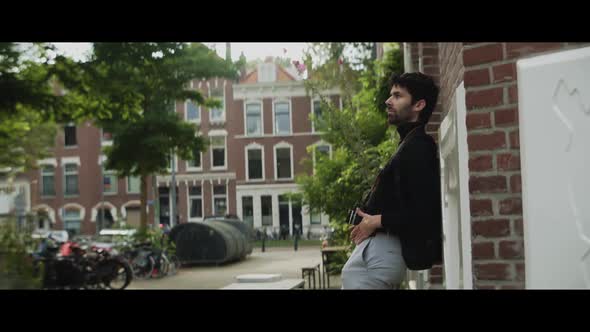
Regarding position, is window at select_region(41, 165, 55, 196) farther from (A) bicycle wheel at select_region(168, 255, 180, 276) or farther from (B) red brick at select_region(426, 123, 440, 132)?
(B) red brick at select_region(426, 123, 440, 132)

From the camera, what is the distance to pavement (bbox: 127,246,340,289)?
1382 cm

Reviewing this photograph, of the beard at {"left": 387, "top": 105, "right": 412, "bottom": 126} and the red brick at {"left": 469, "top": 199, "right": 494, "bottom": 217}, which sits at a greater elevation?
the beard at {"left": 387, "top": 105, "right": 412, "bottom": 126}

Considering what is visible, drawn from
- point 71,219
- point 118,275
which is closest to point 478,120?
point 118,275

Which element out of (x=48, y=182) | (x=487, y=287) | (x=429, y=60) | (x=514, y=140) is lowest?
(x=487, y=287)

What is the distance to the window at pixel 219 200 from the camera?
34188 mm

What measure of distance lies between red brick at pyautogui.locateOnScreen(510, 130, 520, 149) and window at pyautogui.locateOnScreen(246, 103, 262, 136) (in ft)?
104

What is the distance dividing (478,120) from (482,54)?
212 mm

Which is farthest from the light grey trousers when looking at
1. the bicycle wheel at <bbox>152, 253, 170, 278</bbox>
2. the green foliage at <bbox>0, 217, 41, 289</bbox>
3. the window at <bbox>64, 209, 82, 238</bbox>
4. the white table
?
the window at <bbox>64, 209, 82, 238</bbox>

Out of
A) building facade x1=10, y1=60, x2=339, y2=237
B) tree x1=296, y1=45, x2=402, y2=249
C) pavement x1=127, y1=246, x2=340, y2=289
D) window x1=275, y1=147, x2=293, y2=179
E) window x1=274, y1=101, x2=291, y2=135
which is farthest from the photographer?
window x1=275, y1=147, x2=293, y2=179

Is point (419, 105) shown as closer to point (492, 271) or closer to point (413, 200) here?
point (413, 200)

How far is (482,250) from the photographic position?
2.14 metres
